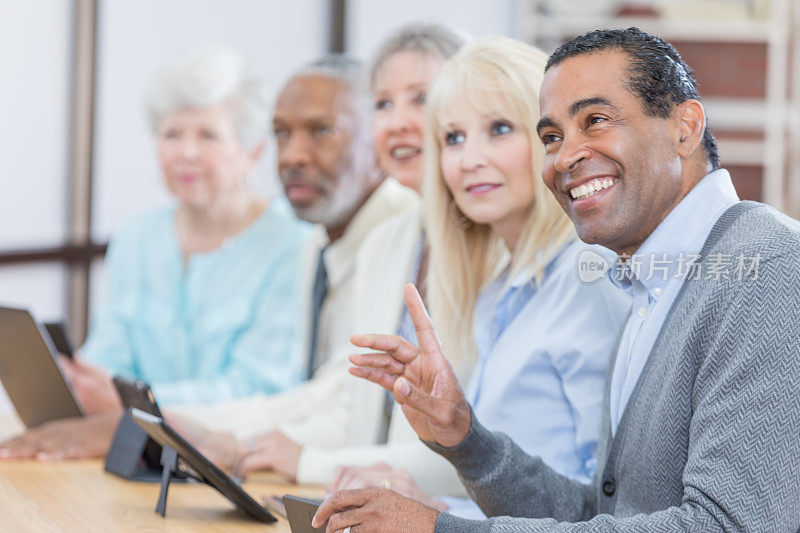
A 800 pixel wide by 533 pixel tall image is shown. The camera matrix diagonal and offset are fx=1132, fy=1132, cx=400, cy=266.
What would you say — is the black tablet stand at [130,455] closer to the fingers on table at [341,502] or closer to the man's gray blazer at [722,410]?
the fingers on table at [341,502]

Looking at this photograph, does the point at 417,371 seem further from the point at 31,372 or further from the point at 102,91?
the point at 102,91

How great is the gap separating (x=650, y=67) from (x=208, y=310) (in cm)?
198

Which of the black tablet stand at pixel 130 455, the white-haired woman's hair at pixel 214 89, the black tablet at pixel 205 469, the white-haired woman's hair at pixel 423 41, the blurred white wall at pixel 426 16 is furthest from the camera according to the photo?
the blurred white wall at pixel 426 16

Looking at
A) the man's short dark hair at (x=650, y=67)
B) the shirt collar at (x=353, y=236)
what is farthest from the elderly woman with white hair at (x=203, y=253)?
the man's short dark hair at (x=650, y=67)

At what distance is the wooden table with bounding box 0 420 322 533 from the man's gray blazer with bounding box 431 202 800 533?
61cm

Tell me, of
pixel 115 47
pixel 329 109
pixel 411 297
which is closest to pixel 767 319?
pixel 411 297

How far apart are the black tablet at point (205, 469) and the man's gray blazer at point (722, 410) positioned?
525 mm

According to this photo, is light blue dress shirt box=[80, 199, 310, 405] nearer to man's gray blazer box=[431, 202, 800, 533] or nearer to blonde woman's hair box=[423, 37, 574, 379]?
blonde woman's hair box=[423, 37, 574, 379]

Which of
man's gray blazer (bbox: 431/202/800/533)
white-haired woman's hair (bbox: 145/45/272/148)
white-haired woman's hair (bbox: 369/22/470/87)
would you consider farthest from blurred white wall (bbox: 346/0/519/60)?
man's gray blazer (bbox: 431/202/800/533)

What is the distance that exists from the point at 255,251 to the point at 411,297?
1.75 metres

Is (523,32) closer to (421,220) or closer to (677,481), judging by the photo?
(421,220)

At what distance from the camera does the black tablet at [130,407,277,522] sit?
178 centimetres

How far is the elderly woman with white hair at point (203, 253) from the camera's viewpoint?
3111mm

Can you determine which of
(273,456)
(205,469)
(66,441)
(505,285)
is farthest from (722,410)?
(66,441)
